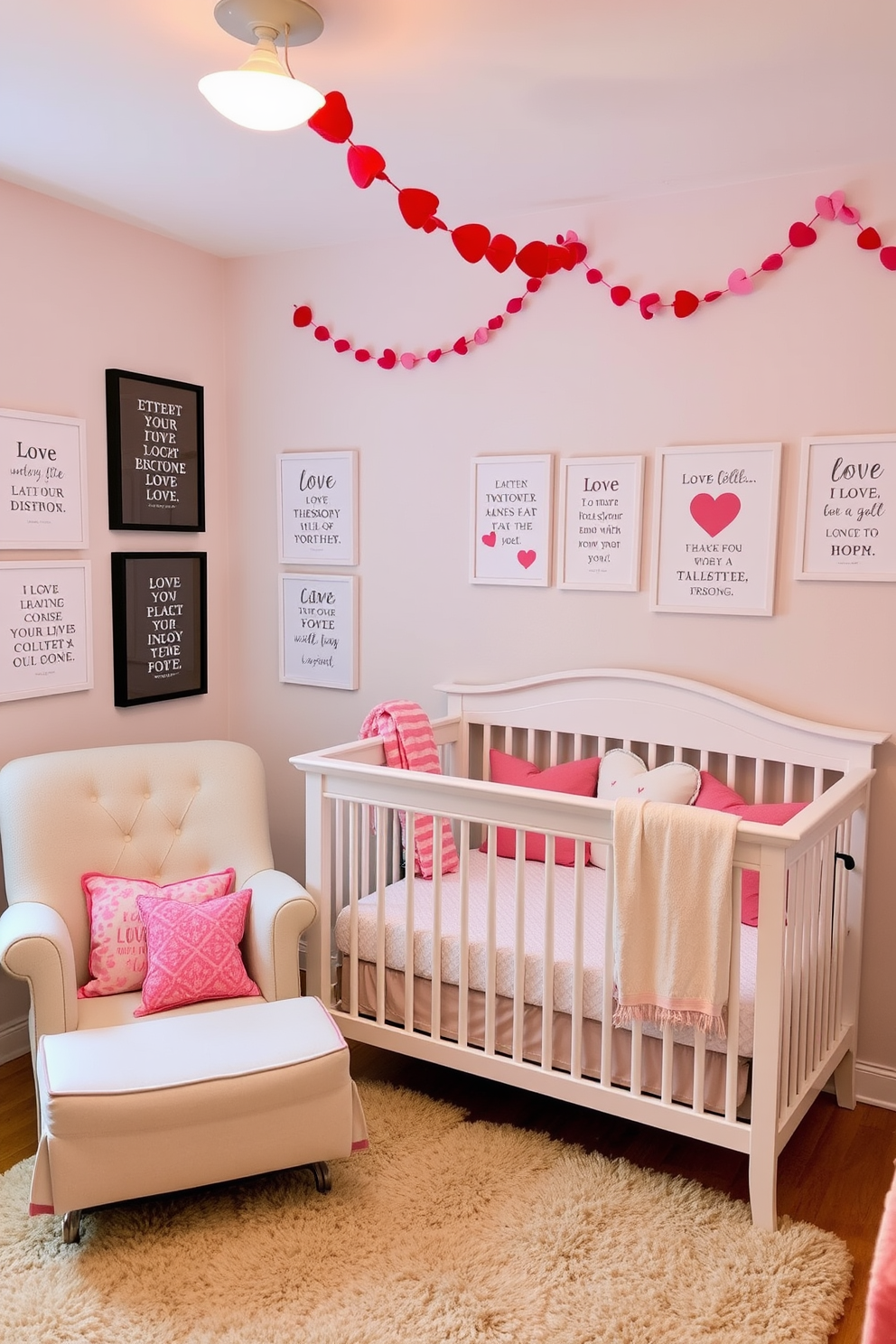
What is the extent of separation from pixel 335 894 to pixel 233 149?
6.08 feet

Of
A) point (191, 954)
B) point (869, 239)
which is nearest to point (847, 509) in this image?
point (869, 239)

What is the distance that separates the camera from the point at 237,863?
9.32 ft

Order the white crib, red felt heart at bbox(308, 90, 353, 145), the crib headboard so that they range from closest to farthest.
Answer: red felt heart at bbox(308, 90, 353, 145) → the white crib → the crib headboard

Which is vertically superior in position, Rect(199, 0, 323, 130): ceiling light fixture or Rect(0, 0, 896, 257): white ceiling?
Rect(0, 0, 896, 257): white ceiling

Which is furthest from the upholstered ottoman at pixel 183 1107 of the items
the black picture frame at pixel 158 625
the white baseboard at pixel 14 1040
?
the black picture frame at pixel 158 625

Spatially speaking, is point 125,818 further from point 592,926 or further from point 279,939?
point 592,926

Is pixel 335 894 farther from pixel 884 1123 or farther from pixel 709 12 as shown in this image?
pixel 709 12

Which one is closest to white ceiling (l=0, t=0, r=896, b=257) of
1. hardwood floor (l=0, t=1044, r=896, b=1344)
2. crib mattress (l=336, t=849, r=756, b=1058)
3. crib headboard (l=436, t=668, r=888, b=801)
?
crib headboard (l=436, t=668, r=888, b=801)

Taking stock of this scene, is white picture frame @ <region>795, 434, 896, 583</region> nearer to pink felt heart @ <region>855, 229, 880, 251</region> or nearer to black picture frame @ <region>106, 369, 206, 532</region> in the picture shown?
pink felt heart @ <region>855, 229, 880, 251</region>

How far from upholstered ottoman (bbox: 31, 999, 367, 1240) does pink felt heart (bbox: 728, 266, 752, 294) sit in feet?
6.65

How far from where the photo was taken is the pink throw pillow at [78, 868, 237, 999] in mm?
2559

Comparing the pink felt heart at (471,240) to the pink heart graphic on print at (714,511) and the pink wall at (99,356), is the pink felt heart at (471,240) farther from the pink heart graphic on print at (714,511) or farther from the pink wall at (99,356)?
the pink wall at (99,356)

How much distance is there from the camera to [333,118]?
189cm

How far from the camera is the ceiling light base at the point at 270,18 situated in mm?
1820
